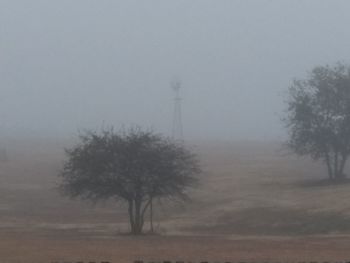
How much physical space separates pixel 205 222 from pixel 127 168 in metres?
12.1

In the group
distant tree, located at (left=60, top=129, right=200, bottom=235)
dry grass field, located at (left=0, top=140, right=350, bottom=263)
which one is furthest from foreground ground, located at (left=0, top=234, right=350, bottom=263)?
distant tree, located at (left=60, top=129, right=200, bottom=235)

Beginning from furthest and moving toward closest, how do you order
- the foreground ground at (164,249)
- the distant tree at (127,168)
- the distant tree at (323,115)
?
1. the distant tree at (323,115)
2. the distant tree at (127,168)
3. the foreground ground at (164,249)

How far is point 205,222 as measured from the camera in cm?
6431

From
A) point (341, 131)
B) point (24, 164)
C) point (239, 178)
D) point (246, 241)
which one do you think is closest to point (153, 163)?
point (246, 241)

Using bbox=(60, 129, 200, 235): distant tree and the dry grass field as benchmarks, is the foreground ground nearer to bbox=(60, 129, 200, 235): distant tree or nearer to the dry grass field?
the dry grass field

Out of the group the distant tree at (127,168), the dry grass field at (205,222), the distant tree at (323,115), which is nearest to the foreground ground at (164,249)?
the dry grass field at (205,222)

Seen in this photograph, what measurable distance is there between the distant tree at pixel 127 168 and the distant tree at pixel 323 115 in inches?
1381

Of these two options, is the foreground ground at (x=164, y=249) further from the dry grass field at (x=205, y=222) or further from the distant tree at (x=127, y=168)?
the distant tree at (x=127, y=168)

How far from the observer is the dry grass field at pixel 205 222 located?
3784cm

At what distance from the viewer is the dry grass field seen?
124 feet

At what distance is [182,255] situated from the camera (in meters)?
36.4

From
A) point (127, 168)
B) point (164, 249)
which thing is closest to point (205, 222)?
point (127, 168)

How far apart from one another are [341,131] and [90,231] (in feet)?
121

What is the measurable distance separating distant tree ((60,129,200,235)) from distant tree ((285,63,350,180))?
3507 centimetres
